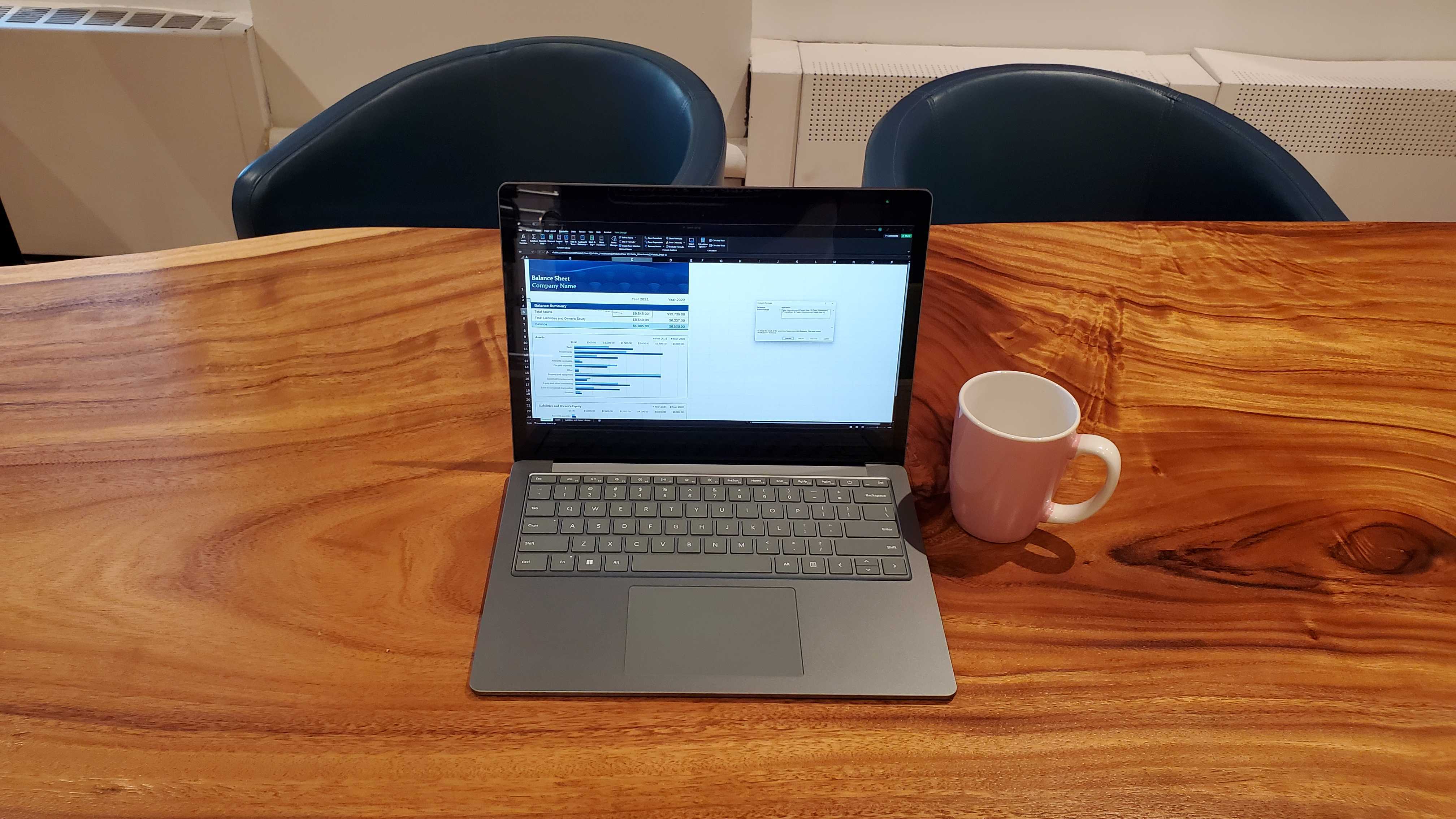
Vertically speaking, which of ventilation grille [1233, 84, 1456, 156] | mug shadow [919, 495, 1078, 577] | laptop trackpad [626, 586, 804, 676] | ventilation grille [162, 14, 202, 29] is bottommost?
ventilation grille [1233, 84, 1456, 156]

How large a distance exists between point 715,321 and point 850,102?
1975 millimetres

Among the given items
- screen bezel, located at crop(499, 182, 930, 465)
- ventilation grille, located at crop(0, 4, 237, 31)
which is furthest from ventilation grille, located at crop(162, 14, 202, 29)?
screen bezel, located at crop(499, 182, 930, 465)

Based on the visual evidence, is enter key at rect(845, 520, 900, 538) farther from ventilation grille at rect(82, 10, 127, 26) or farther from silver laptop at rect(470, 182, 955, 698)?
ventilation grille at rect(82, 10, 127, 26)

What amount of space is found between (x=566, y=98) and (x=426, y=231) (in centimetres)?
47

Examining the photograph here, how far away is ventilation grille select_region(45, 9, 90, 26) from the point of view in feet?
7.94

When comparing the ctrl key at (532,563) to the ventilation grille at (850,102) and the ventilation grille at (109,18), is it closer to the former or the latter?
the ventilation grille at (850,102)

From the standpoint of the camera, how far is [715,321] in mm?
761

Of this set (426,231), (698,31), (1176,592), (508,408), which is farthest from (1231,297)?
(698,31)

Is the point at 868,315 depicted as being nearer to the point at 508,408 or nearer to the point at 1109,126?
the point at 508,408

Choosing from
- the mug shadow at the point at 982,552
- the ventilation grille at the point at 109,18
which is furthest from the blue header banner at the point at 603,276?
the ventilation grille at the point at 109,18

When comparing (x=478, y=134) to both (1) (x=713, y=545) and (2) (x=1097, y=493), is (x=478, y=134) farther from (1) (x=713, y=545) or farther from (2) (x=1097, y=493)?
(2) (x=1097, y=493)

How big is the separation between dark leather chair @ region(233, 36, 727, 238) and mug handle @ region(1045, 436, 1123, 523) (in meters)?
0.83

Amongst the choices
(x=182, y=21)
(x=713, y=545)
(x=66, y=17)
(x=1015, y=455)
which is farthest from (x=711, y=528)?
(x=66, y=17)

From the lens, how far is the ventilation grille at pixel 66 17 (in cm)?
242
